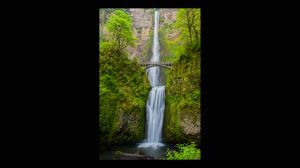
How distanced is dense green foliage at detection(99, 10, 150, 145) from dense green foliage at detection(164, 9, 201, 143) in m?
1.46

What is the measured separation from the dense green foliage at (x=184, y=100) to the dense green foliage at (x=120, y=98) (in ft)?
4.80

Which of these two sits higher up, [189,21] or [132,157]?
[189,21]

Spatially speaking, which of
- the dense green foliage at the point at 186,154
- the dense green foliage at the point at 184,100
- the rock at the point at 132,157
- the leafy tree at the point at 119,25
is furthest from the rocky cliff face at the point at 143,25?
the rock at the point at 132,157

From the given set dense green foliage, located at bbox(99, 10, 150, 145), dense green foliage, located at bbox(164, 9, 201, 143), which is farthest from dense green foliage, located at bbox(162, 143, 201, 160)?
dense green foliage, located at bbox(99, 10, 150, 145)

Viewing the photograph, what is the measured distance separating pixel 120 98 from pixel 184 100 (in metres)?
2.99

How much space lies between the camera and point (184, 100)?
1219cm

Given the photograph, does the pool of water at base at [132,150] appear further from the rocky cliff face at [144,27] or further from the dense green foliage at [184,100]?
the rocky cliff face at [144,27]

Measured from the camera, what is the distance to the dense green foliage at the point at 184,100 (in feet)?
38.4

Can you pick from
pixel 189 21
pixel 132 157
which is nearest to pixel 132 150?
pixel 132 157

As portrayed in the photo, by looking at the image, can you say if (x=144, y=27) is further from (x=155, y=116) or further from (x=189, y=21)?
(x=155, y=116)
